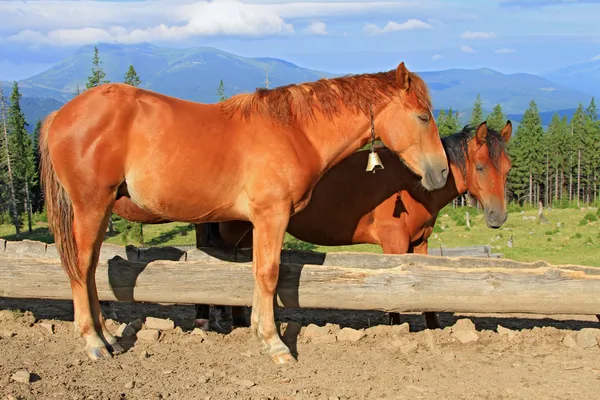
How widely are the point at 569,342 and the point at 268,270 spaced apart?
106 inches

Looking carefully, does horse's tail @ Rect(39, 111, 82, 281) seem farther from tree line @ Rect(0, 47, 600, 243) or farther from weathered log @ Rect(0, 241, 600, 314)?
tree line @ Rect(0, 47, 600, 243)

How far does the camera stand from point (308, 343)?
16.3ft

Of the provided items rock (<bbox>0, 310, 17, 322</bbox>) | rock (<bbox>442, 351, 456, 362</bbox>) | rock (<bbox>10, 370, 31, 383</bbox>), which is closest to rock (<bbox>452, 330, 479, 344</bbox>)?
rock (<bbox>442, 351, 456, 362</bbox>)

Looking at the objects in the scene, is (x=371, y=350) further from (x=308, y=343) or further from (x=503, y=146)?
(x=503, y=146)

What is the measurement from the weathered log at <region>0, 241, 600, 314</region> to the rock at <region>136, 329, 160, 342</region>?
0.28 meters

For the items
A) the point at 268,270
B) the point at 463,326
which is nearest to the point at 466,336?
the point at 463,326

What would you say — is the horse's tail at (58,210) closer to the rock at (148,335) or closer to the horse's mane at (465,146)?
the rock at (148,335)

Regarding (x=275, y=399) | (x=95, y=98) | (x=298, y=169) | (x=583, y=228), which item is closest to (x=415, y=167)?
(x=298, y=169)

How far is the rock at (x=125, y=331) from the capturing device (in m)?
5.03

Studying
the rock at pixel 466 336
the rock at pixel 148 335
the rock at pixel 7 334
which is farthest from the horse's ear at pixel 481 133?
the rock at pixel 7 334

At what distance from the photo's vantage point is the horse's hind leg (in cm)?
439

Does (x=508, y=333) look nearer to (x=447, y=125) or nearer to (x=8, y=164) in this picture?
(x=8, y=164)

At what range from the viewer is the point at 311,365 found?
4.46 meters

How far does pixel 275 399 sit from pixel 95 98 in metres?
2.64
